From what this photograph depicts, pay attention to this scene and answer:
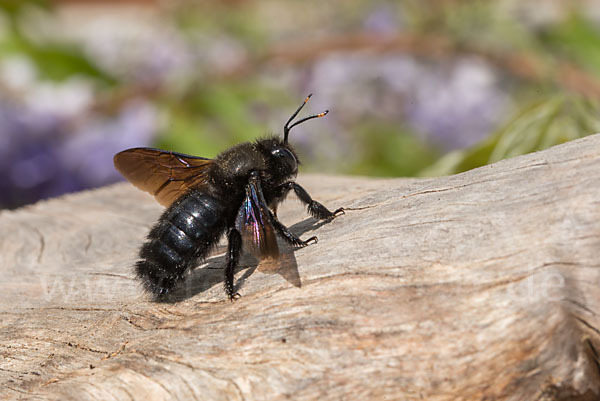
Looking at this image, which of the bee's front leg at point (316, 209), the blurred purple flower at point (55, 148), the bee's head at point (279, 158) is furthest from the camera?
the blurred purple flower at point (55, 148)

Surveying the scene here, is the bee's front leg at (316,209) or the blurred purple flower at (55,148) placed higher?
the blurred purple flower at (55,148)

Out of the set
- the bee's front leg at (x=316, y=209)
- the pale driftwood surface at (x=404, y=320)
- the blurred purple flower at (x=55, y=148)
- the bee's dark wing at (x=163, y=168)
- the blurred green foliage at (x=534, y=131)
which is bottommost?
the pale driftwood surface at (x=404, y=320)

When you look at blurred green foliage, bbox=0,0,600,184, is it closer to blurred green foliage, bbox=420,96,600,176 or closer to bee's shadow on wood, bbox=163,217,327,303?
blurred green foliage, bbox=420,96,600,176

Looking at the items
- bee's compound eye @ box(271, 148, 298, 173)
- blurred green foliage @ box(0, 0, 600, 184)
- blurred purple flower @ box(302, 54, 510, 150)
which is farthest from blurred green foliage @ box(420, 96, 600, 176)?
blurred purple flower @ box(302, 54, 510, 150)

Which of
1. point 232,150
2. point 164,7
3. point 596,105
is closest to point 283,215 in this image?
point 232,150

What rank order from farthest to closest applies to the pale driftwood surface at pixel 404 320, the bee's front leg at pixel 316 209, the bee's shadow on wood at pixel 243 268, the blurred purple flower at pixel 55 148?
1. the blurred purple flower at pixel 55 148
2. the bee's front leg at pixel 316 209
3. the bee's shadow on wood at pixel 243 268
4. the pale driftwood surface at pixel 404 320

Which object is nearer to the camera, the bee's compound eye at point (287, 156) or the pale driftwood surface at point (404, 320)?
the pale driftwood surface at point (404, 320)

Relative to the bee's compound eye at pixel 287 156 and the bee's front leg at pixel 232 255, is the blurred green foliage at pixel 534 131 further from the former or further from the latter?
the bee's front leg at pixel 232 255

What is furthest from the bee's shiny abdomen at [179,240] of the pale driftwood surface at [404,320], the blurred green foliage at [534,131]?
the blurred green foliage at [534,131]
